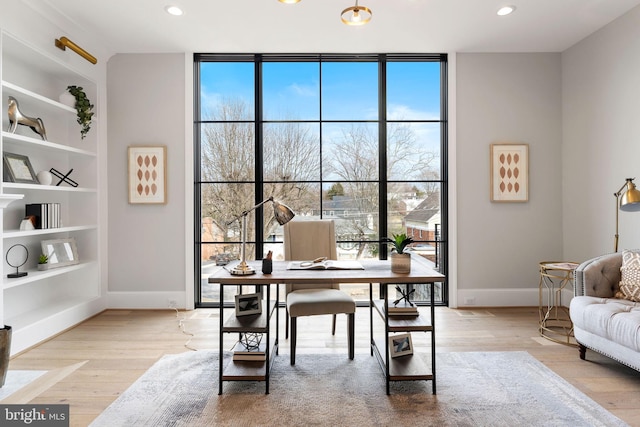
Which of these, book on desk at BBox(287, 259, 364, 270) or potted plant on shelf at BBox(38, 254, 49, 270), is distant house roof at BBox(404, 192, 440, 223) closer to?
book on desk at BBox(287, 259, 364, 270)

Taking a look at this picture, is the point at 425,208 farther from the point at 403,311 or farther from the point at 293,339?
the point at 293,339

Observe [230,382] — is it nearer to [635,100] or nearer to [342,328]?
[342,328]

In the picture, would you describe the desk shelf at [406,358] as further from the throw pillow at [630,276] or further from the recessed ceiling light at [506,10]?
the recessed ceiling light at [506,10]

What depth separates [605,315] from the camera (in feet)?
8.23

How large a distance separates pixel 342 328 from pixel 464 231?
5.85 feet

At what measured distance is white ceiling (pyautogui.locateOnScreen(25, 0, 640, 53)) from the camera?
10.6ft

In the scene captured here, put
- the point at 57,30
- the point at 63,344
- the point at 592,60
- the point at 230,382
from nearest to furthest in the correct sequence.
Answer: the point at 230,382 → the point at 63,344 → the point at 57,30 → the point at 592,60

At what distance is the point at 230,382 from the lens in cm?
248

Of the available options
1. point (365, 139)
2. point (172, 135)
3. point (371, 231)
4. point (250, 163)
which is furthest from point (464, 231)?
point (172, 135)

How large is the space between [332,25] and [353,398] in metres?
3.16

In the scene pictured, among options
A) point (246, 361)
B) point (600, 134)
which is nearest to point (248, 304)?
point (246, 361)

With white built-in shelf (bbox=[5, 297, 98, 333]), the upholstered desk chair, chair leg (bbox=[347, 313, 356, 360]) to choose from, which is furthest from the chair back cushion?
white built-in shelf (bbox=[5, 297, 98, 333])

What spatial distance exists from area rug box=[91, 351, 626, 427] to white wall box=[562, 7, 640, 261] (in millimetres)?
1840

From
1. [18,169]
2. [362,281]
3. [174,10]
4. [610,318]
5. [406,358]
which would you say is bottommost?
[406,358]
